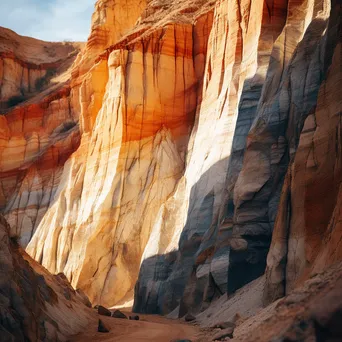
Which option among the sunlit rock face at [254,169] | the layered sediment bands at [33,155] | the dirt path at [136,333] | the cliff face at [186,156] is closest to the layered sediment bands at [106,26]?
the cliff face at [186,156]

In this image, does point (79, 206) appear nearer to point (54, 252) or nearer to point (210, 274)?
point (54, 252)

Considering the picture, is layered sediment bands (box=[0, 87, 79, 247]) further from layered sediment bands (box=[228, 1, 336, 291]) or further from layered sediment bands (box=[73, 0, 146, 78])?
layered sediment bands (box=[228, 1, 336, 291])

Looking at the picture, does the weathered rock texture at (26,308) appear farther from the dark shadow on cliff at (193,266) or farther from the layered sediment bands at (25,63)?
the layered sediment bands at (25,63)

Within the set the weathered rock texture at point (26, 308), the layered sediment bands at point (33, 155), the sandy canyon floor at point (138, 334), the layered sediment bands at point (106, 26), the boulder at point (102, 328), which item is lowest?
the sandy canyon floor at point (138, 334)

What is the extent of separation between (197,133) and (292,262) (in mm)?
19310

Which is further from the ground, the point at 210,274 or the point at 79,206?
the point at 79,206

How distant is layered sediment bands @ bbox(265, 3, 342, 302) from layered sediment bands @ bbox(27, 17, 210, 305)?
18.4 metres

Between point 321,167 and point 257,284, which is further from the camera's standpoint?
point 257,284

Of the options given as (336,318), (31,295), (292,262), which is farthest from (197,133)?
(336,318)

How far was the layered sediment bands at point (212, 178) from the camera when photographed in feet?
77.8

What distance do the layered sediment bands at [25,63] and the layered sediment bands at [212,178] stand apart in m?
25.8

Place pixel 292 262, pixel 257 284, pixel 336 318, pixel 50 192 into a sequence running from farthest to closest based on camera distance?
pixel 50 192 < pixel 257 284 < pixel 292 262 < pixel 336 318

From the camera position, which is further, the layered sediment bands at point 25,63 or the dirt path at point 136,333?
the layered sediment bands at point 25,63

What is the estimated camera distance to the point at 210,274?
73.2 ft
